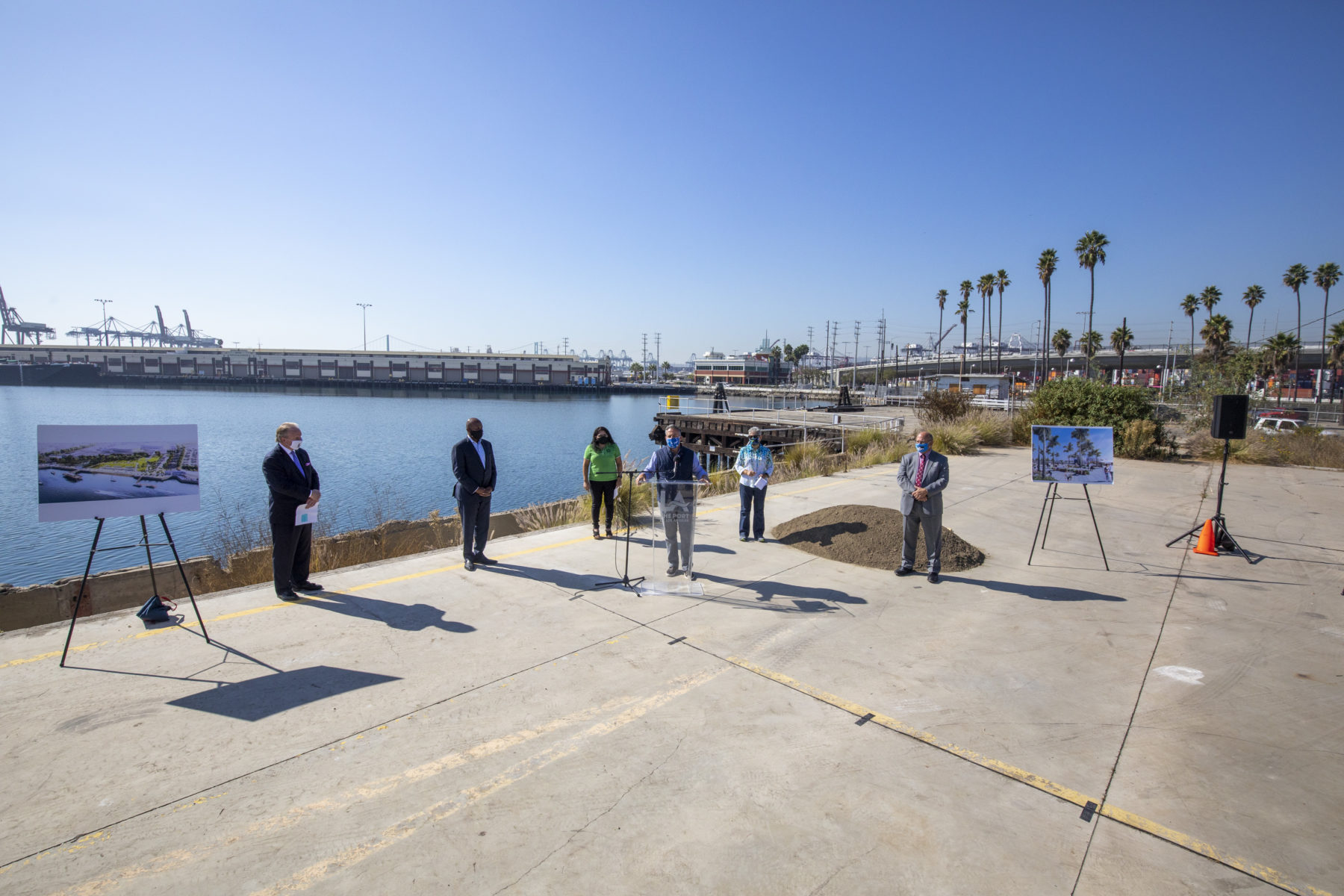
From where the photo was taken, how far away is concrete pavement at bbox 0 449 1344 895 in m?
3.09

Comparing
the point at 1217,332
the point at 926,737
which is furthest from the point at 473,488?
the point at 1217,332

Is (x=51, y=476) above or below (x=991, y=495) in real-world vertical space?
above

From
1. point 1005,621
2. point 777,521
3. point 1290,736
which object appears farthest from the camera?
point 777,521

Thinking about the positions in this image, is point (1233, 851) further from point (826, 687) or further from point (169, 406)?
point (169, 406)

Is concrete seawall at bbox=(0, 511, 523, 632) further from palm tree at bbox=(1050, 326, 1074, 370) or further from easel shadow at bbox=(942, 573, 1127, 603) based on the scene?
palm tree at bbox=(1050, 326, 1074, 370)

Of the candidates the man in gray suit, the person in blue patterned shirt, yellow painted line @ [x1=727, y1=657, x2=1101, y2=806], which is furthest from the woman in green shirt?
yellow painted line @ [x1=727, y1=657, x2=1101, y2=806]

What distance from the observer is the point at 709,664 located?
207 inches

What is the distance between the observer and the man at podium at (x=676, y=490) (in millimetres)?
7188

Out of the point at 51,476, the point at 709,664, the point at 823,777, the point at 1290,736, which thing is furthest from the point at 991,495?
the point at 51,476

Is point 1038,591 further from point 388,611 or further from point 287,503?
point 287,503

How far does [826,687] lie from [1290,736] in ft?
10.3

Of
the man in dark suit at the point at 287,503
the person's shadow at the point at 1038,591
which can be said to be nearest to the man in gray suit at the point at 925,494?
the person's shadow at the point at 1038,591

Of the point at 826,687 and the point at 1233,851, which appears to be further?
the point at 826,687

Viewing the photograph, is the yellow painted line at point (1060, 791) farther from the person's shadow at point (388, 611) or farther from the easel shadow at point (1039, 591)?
the easel shadow at point (1039, 591)
